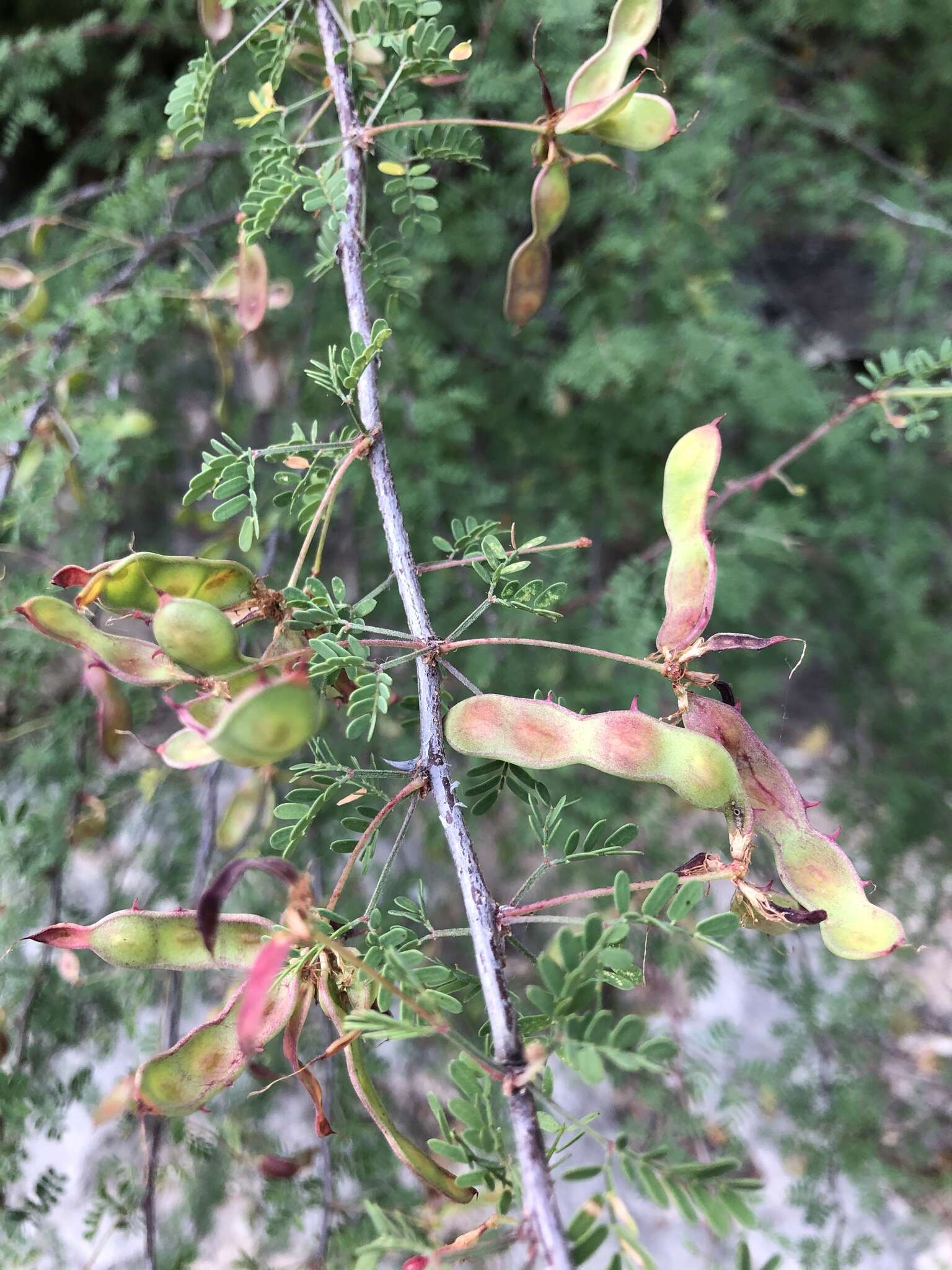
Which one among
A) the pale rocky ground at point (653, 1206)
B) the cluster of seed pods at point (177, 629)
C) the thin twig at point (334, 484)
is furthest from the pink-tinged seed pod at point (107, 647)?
the pale rocky ground at point (653, 1206)

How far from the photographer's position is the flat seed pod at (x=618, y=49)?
75 cm

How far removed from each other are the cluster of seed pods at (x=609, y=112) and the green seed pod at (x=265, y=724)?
58 centimetres

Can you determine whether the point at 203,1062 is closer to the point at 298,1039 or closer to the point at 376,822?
the point at 298,1039

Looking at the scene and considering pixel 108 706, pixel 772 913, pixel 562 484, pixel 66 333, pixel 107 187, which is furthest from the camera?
pixel 562 484

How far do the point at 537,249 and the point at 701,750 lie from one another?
1.93 ft

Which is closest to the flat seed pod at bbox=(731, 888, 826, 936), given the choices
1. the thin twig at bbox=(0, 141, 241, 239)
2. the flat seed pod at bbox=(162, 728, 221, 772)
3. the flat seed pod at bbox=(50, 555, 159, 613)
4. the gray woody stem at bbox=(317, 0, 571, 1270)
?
the gray woody stem at bbox=(317, 0, 571, 1270)

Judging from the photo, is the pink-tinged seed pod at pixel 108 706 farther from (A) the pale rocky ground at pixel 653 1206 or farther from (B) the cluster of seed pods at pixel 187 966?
(A) the pale rocky ground at pixel 653 1206

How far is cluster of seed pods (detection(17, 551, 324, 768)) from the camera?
22.9 inches

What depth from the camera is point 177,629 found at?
22.5 inches

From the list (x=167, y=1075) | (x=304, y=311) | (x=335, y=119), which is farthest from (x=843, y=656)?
(x=167, y=1075)

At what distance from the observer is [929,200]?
192 centimetres

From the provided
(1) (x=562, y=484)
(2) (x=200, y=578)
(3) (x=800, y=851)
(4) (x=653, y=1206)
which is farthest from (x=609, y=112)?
(4) (x=653, y=1206)

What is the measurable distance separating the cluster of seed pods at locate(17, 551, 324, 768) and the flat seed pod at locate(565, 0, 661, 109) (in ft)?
1.81

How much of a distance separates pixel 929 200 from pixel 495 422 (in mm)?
1184
